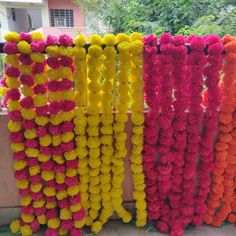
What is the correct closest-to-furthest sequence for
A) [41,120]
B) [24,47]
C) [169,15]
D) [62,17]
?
1. [24,47]
2. [41,120]
3. [169,15]
4. [62,17]

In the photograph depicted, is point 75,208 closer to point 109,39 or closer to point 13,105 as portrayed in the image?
point 13,105

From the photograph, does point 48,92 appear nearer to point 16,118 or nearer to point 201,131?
point 16,118

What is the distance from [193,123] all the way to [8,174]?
1.03 metres

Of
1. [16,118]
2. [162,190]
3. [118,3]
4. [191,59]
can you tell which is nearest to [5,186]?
[16,118]

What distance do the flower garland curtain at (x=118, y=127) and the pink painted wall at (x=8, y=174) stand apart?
60 millimetres

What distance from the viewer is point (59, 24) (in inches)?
270

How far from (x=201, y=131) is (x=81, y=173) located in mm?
684

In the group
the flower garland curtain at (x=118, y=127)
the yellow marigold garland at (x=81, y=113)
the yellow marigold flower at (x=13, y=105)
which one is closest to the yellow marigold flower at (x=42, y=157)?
the flower garland curtain at (x=118, y=127)

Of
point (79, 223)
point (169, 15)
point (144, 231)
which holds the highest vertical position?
point (169, 15)

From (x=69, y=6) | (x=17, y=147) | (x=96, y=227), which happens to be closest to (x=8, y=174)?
(x=17, y=147)

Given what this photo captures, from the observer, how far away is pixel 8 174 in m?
1.47

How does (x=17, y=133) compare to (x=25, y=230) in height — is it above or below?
above

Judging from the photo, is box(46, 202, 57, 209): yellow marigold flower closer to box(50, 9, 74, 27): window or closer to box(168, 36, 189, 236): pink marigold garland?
box(168, 36, 189, 236): pink marigold garland

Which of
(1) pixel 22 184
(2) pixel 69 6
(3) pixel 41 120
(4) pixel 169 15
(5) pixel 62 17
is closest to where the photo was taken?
(3) pixel 41 120
